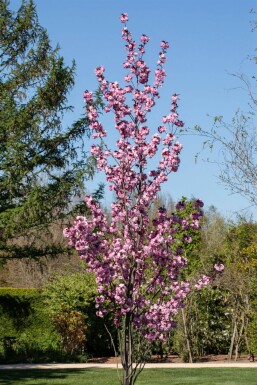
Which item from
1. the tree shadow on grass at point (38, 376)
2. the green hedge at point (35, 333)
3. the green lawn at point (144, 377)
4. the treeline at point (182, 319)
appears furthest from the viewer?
the green hedge at point (35, 333)

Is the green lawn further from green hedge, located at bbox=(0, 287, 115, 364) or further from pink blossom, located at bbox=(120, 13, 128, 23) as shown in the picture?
pink blossom, located at bbox=(120, 13, 128, 23)

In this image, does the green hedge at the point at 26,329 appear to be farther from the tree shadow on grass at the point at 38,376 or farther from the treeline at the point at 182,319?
the tree shadow on grass at the point at 38,376

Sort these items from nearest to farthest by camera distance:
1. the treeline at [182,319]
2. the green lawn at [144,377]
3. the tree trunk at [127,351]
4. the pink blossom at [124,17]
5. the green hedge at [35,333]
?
the tree trunk at [127,351] < the pink blossom at [124,17] < the green lawn at [144,377] < the treeline at [182,319] < the green hedge at [35,333]

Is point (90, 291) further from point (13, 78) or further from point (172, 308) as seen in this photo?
point (172, 308)

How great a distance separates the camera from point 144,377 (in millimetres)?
12375

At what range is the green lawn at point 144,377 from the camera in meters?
11.5

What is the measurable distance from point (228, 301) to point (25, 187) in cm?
606

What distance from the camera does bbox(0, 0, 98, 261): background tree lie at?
17.3 meters

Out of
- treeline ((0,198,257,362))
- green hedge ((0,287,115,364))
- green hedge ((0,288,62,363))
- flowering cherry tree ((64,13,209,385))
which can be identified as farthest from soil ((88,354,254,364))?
flowering cherry tree ((64,13,209,385))

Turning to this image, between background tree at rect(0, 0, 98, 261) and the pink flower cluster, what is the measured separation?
10389 mm

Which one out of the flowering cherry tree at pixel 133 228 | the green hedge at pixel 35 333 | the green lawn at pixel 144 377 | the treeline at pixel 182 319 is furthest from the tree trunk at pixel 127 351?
the green hedge at pixel 35 333

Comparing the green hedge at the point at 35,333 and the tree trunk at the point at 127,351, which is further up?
the green hedge at the point at 35,333

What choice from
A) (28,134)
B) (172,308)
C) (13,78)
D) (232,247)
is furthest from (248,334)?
(172,308)

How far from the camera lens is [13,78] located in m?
18.8
